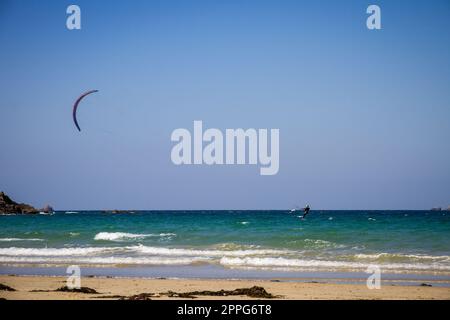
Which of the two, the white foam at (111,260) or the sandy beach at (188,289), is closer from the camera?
the sandy beach at (188,289)

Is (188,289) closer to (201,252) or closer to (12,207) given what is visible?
(201,252)

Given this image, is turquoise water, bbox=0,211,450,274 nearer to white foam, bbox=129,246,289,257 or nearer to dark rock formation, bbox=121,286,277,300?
white foam, bbox=129,246,289,257

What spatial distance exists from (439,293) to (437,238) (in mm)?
17270

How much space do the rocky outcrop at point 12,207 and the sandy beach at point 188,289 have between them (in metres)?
82.9

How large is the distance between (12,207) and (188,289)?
90252mm

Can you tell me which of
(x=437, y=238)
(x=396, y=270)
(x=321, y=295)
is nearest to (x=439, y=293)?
(x=321, y=295)

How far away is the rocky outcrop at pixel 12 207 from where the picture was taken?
9181 centimetres

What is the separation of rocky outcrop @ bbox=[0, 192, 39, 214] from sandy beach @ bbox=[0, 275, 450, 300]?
82856mm

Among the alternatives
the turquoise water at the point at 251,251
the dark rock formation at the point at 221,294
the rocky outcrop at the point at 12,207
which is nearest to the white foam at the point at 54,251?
the turquoise water at the point at 251,251

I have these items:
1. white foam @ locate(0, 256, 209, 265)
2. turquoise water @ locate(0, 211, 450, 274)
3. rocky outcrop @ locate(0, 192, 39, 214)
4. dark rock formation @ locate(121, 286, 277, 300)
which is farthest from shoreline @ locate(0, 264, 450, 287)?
rocky outcrop @ locate(0, 192, 39, 214)

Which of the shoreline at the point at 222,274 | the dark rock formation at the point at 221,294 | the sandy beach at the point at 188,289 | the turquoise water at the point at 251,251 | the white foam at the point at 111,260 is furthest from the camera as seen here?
the white foam at the point at 111,260

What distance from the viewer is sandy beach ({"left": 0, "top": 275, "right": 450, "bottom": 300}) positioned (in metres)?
12.1

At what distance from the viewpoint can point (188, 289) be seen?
13484 millimetres

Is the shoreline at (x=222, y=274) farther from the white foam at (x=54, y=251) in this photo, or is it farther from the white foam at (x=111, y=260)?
the white foam at (x=54, y=251)
